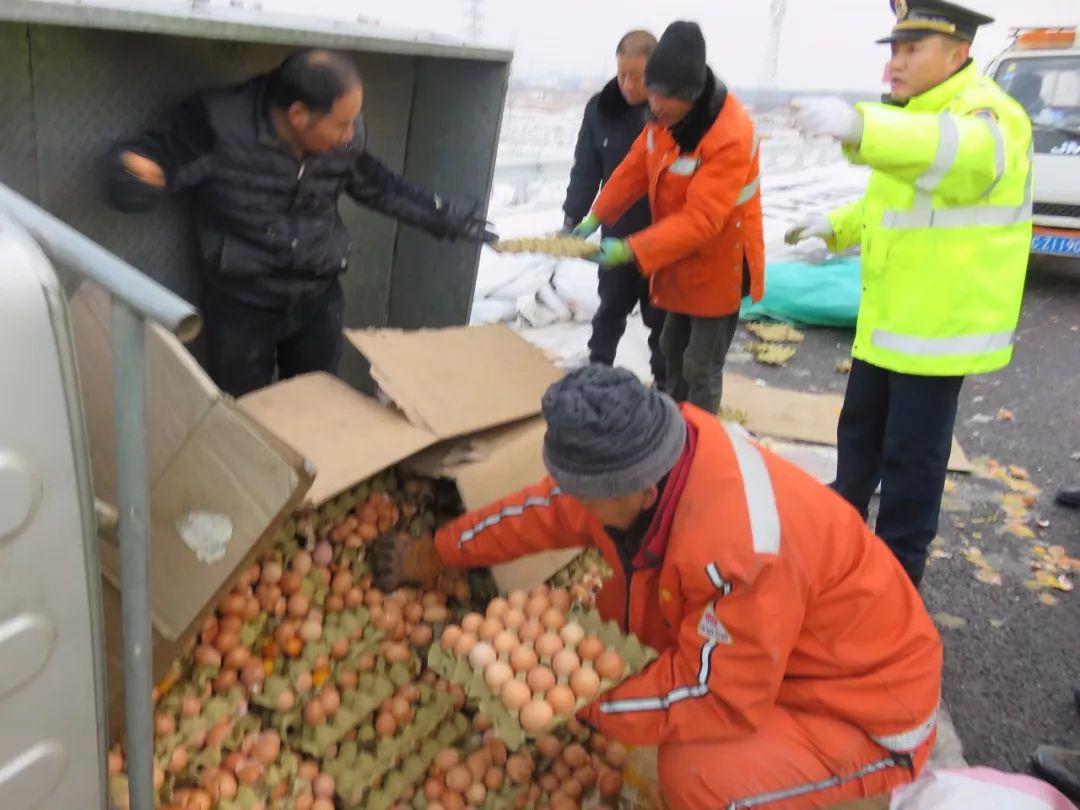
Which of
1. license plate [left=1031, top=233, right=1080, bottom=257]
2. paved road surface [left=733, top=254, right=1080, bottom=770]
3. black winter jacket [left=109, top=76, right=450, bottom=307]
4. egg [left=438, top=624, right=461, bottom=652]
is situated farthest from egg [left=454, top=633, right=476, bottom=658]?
license plate [left=1031, top=233, right=1080, bottom=257]

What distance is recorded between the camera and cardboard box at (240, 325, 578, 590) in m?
2.41

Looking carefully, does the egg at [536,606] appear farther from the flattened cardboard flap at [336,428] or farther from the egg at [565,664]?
the flattened cardboard flap at [336,428]

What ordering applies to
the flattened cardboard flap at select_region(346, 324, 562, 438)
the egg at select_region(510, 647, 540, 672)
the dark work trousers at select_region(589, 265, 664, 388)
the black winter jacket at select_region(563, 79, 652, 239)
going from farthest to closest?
1. the dark work trousers at select_region(589, 265, 664, 388)
2. the black winter jacket at select_region(563, 79, 652, 239)
3. the flattened cardboard flap at select_region(346, 324, 562, 438)
4. the egg at select_region(510, 647, 540, 672)

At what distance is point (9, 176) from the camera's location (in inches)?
92.7

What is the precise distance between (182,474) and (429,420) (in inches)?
39.4

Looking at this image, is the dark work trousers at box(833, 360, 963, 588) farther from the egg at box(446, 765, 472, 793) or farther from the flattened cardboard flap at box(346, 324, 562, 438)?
the egg at box(446, 765, 472, 793)

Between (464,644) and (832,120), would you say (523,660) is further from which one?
(832,120)

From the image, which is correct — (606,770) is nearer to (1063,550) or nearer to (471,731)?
(471,731)

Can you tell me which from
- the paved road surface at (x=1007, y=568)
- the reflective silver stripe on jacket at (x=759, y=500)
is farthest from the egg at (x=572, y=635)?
the paved road surface at (x=1007, y=568)

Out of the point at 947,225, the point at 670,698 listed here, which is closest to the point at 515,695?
the point at 670,698

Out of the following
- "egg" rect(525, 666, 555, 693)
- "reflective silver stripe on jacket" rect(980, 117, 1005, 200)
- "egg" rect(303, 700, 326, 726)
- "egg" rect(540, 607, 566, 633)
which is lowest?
"egg" rect(303, 700, 326, 726)

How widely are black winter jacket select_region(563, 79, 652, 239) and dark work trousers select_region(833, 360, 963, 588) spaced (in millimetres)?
1619

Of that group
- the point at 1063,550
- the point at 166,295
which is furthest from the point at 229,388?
the point at 1063,550

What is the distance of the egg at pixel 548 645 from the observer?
5.99 ft
